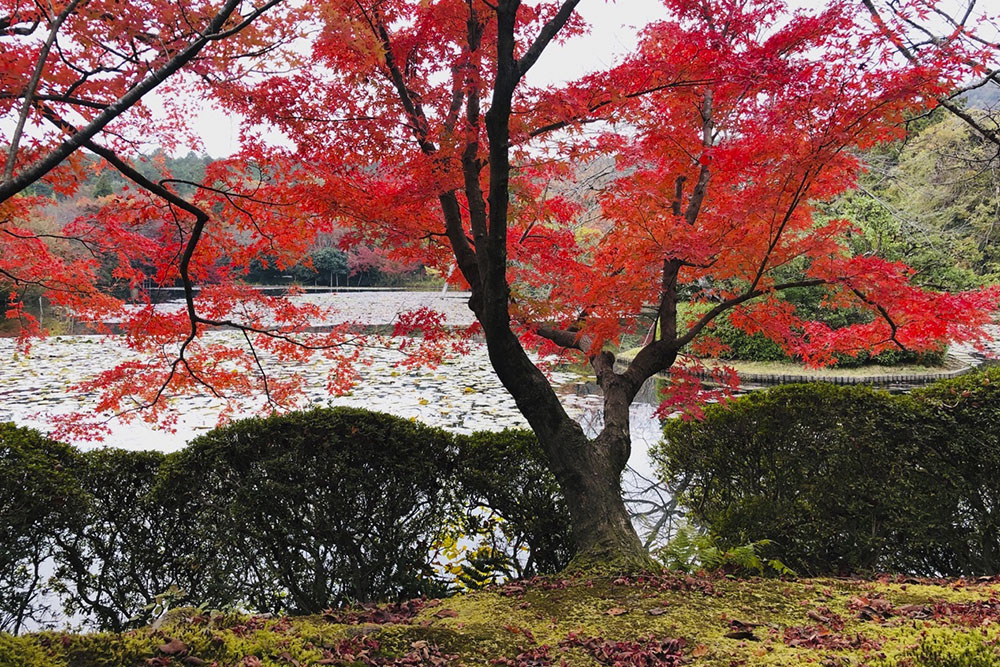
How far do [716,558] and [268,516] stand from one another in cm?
242

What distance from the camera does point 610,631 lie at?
7.10 ft

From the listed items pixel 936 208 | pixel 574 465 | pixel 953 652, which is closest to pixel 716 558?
pixel 574 465

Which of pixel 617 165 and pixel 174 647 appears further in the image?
pixel 617 165

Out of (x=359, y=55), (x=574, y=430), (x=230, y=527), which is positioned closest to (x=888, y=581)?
(x=574, y=430)

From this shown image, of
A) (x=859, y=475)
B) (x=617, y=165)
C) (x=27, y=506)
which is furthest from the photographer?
(x=617, y=165)

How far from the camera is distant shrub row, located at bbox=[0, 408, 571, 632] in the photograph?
2920 millimetres

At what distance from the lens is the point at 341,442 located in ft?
10.2

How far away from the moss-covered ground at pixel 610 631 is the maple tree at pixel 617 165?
0.58 meters

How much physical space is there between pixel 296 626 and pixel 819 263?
11.1 ft

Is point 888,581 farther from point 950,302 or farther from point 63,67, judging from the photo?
point 63,67

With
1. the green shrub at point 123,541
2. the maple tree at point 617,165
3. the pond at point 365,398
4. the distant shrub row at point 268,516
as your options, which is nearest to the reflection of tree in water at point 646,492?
the pond at point 365,398

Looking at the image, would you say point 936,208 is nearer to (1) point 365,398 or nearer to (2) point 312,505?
(1) point 365,398

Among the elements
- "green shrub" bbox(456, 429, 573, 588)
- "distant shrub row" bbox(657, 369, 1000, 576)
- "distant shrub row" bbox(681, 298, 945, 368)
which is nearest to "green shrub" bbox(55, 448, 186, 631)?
"green shrub" bbox(456, 429, 573, 588)

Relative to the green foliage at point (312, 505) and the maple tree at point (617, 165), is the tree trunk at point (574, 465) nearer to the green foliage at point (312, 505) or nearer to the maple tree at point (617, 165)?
the maple tree at point (617, 165)
